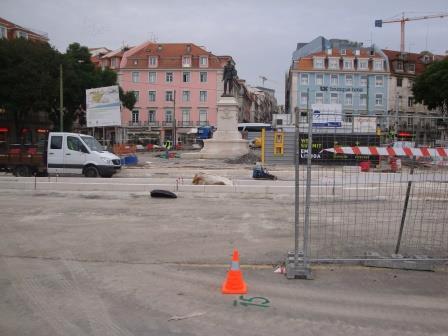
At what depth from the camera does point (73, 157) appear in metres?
21.0

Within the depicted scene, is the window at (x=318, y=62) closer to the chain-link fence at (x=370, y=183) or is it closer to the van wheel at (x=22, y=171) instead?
the van wheel at (x=22, y=171)

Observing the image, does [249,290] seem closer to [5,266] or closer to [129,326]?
[129,326]

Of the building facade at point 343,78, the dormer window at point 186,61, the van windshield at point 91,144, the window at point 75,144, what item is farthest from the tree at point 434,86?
the window at point 75,144

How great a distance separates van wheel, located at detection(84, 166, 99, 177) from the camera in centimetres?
2106

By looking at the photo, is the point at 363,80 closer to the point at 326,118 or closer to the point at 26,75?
the point at 26,75

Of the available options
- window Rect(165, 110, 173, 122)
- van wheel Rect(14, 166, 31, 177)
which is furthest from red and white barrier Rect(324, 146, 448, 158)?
window Rect(165, 110, 173, 122)

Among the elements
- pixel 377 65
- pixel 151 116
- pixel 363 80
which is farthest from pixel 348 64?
pixel 151 116

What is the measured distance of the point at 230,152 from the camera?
39375 mm

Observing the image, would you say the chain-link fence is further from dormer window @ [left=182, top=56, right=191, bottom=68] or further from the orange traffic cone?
dormer window @ [left=182, top=56, right=191, bottom=68]

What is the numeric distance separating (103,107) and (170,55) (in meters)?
60.8

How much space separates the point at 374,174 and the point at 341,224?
2.01 meters

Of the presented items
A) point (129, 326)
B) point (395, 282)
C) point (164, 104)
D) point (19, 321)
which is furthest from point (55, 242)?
point (164, 104)

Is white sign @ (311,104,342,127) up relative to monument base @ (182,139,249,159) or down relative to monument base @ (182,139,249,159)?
up

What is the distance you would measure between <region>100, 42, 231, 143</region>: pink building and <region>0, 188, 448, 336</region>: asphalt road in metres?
77.8
